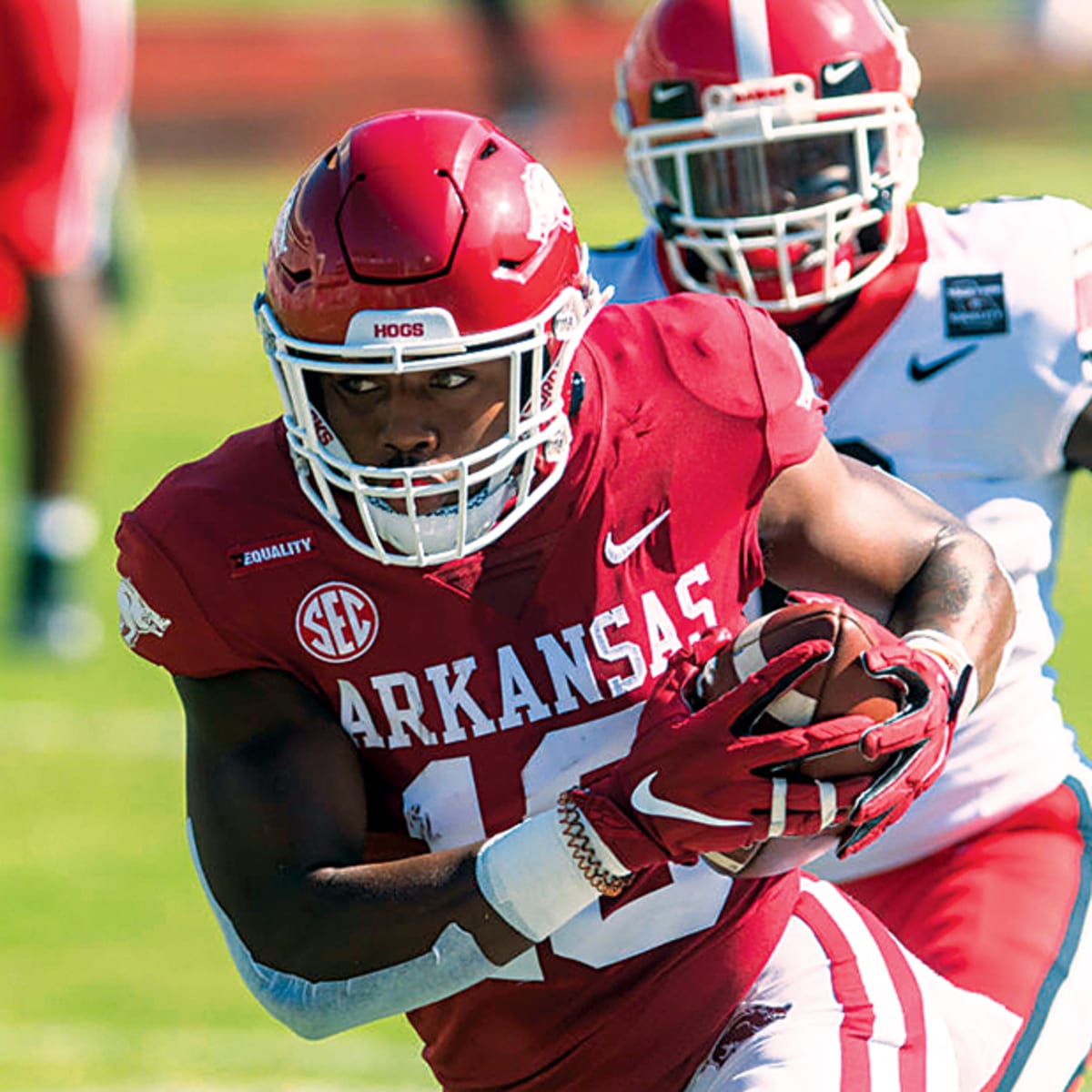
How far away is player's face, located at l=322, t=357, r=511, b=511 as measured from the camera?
2801mm

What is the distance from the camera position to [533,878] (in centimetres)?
271

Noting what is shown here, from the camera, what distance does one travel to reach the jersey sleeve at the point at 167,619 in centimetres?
290

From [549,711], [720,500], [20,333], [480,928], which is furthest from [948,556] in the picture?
[20,333]

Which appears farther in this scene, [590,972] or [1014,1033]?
[1014,1033]

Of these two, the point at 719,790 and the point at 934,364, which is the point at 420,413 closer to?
the point at 719,790

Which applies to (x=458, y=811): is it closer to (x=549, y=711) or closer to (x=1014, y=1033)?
(x=549, y=711)

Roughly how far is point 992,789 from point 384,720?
1.16 metres

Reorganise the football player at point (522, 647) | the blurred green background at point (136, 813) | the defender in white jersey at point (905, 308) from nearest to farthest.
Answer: the football player at point (522, 647), the defender in white jersey at point (905, 308), the blurred green background at point (136, 813)

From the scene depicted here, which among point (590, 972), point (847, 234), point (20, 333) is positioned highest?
point (847, 234)

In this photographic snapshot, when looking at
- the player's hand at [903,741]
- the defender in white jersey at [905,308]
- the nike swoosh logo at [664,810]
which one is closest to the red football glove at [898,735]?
the player's hand at [903,741]

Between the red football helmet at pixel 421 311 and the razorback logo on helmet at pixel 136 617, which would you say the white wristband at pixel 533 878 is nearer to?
the red football helmet at pixel 421 311

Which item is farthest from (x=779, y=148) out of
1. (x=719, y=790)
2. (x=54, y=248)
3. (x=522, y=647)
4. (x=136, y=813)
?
(x=54, y=248)

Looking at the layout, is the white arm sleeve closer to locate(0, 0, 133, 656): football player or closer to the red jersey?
the red jersey

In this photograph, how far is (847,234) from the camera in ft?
12.4
